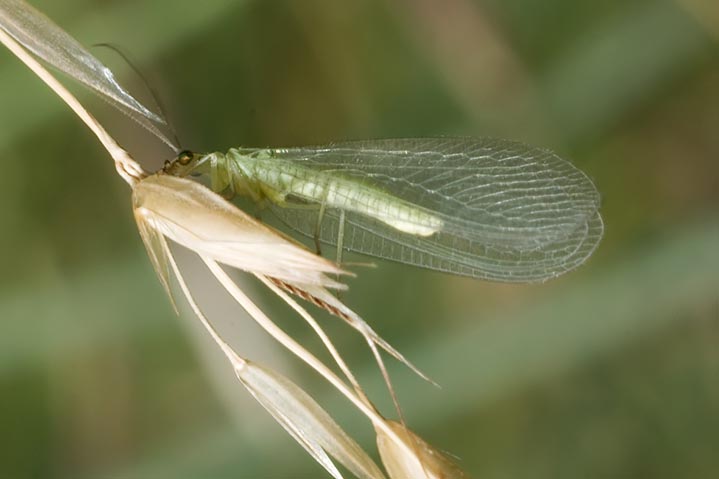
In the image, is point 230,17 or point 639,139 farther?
point 639,139

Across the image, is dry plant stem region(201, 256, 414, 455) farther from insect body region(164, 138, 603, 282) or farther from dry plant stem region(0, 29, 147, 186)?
insect body region(164, 138, 603, 282)

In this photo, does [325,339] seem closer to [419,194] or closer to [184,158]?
[184,158]

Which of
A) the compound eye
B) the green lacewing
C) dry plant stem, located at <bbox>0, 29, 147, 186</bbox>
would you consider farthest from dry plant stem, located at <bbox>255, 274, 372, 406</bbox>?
the green lacewing

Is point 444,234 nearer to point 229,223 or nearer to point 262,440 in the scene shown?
point 229,223

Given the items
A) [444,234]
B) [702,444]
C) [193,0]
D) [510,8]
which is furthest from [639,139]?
[193,0]

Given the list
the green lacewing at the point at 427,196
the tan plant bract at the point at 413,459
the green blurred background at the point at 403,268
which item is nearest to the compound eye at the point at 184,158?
the green lacewing at the point at 427,196

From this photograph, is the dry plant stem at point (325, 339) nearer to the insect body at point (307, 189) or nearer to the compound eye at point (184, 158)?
the compound eye at point (184, 158)

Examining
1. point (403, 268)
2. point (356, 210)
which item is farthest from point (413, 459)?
point (403, 268)
